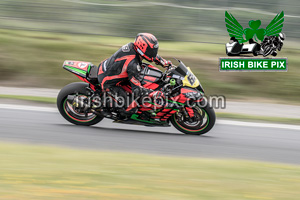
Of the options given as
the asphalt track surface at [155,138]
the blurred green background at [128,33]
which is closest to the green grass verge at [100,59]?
the blurred green background at [128,33]

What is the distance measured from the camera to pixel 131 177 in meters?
5.50

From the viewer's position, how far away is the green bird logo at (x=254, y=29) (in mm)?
12266

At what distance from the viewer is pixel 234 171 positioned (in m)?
6.09

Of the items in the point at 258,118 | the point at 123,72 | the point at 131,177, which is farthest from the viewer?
the point at 258,118

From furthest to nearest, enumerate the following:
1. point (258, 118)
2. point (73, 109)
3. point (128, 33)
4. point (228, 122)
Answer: point (128, 33), point (258, 118), point (228, 122), point (73, 109)

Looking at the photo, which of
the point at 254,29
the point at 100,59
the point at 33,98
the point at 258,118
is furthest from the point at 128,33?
the point at 258,118

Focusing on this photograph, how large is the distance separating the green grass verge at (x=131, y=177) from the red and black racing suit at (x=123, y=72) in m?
1.28

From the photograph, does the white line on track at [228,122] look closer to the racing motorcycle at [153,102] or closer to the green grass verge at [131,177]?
the racing motorcycle at [153,102]

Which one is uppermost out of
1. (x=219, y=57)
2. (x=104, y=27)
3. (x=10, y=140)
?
(x=104, y=27)

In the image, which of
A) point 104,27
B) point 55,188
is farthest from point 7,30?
point 55,188

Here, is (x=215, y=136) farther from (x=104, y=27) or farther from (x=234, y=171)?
(x=104, y=27)

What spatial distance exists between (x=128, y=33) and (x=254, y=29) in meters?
3.62

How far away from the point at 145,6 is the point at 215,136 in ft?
18.6

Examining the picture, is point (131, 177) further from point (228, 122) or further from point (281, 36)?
point (281, 36)
